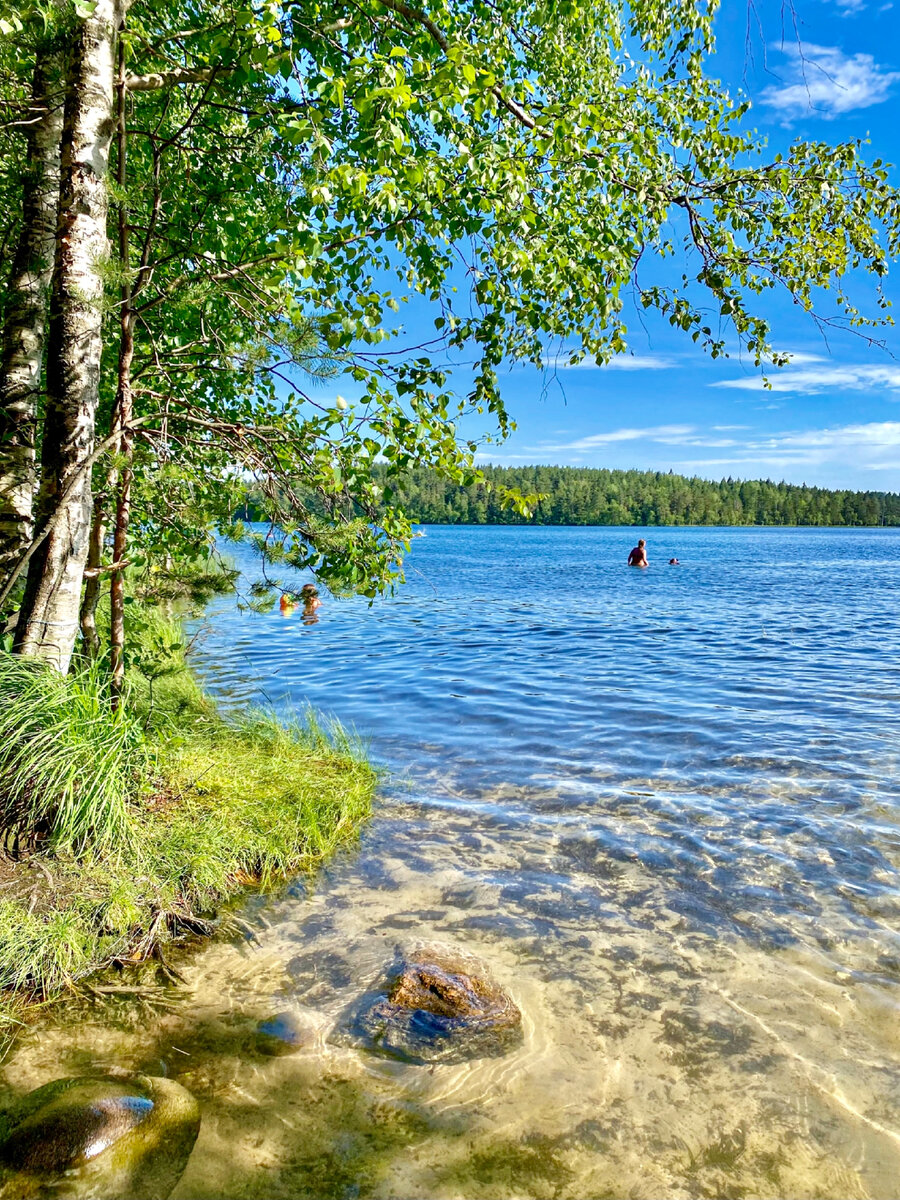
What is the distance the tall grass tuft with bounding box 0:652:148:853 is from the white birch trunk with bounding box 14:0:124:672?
256 mm

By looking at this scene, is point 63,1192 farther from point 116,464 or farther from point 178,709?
point 178,709

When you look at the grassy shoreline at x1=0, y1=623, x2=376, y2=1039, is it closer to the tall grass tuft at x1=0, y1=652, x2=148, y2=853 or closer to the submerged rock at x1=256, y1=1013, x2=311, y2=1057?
the tall grass tuft at x1=0, y1=652, x2=148, y2=853

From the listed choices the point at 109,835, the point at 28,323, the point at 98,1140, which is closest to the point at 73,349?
the point at 28,323

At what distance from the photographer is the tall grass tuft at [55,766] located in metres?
4.58

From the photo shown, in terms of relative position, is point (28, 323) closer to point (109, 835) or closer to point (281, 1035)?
Result: point (109, 835)

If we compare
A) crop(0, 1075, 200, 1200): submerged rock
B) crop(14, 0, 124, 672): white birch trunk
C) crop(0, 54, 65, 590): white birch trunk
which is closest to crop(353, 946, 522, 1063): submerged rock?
crop(0, 1075, 200, 1200): submerged rock

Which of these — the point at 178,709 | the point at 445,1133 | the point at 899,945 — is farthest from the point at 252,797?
the point at 899,945

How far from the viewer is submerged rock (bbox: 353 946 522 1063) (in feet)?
13.1

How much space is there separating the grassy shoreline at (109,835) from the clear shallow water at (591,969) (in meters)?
0.36

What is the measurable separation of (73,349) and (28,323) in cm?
54

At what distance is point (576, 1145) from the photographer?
3418 mm

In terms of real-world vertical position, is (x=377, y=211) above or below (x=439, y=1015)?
above

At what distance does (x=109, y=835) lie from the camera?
4781 mm

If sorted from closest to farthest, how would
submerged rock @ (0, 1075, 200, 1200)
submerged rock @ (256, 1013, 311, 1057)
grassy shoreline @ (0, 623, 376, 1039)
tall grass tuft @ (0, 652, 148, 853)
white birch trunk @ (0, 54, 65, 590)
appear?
submerged rock @ (0, 1075, 200, 1200)
submerged rock @ (256, 1013, 311, 1057)
grassy shoreline @ (0, 623, 376, 1039)
tall grass tuft @ (0, 652, 148, 853)
white birch trunk @ (0, 54, 65, 590)
